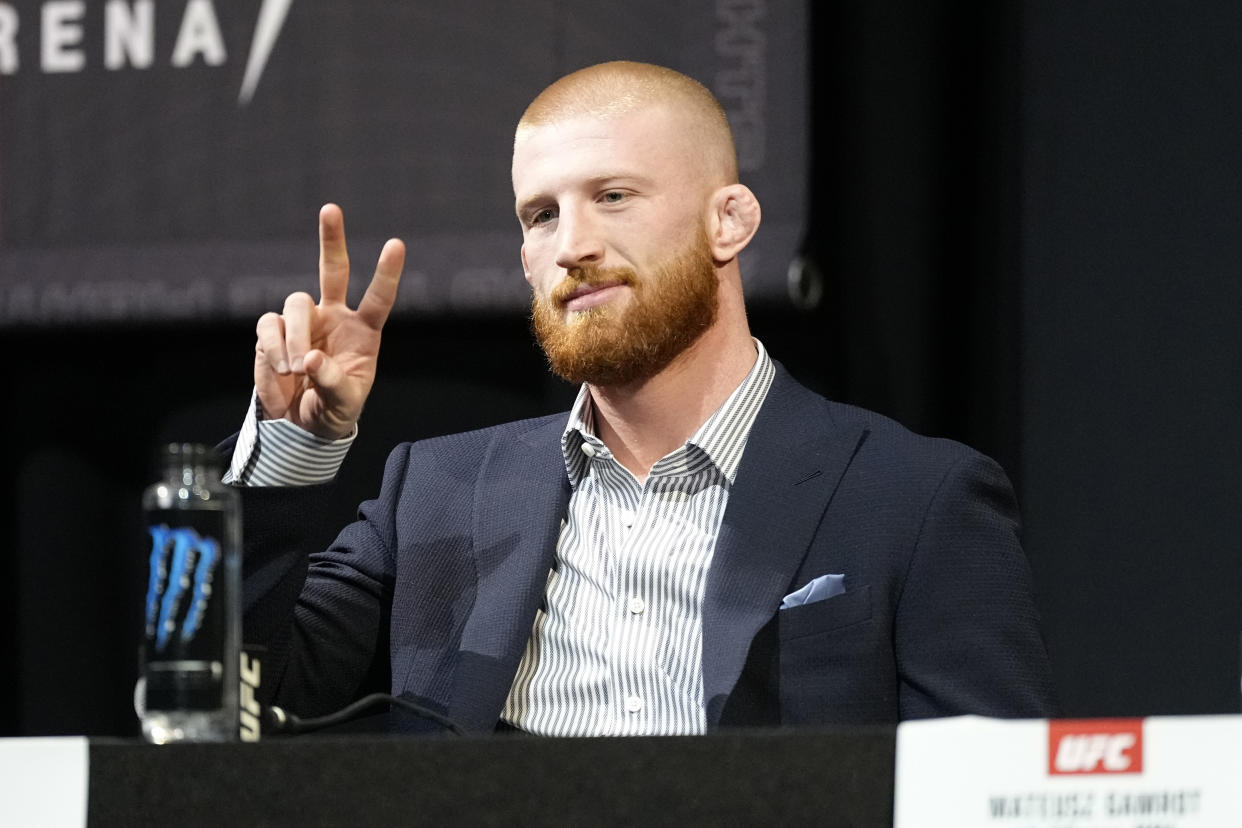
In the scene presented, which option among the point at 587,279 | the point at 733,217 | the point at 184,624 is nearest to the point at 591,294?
the point at 587,279

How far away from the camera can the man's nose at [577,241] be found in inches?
64.6

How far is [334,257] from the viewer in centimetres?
145

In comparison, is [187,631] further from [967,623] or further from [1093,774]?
[967,623]

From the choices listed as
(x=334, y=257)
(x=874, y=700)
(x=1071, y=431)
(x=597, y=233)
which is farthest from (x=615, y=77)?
(x=1071, y=431)

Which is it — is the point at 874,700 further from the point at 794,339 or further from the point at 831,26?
the point at 831,26

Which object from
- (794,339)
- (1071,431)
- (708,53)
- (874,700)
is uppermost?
(708,53)

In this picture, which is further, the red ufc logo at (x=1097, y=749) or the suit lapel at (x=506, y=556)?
the suit lapel at (x=506, y=556)

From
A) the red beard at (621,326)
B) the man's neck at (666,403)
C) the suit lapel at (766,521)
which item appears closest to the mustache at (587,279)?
the red beard at (621,326)

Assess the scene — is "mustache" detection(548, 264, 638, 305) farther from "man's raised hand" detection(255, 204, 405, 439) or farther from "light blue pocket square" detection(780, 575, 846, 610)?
"light blue pocket square" detection(780, 575, 846, 610)

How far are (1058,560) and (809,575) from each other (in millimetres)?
859

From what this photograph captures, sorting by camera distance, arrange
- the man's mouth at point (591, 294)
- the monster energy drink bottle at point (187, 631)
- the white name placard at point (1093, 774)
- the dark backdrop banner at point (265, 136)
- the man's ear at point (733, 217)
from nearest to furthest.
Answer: the white name placard at point (1093, 774) → the monster energy drink bottle at point (187, 631) → the man's mouth at point (591, 294) → the man's ear at point (733, 217) → the dark backdrop banner at point (265, 136)

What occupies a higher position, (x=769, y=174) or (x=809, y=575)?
(x=769, y=174)

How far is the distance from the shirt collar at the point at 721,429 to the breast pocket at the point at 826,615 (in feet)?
0.66

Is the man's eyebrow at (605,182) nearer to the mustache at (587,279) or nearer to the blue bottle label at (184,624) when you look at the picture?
the mustache at (587,279)
